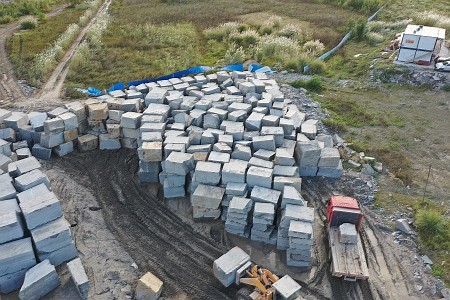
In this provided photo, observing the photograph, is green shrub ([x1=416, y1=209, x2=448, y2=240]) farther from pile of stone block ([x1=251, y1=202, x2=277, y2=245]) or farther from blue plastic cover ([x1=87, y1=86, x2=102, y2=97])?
blue plastic cover ([x1=87, y1=86, x2=102, y2=97])

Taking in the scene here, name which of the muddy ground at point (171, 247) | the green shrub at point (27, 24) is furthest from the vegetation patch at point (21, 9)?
the muddy ground at point (171, 247)

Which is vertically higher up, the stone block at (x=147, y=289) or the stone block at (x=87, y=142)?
the stone block at (x=87, y=142)

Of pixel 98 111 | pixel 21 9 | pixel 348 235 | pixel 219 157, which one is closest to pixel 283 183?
pixel 219 157

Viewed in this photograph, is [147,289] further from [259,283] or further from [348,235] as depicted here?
[348,235]

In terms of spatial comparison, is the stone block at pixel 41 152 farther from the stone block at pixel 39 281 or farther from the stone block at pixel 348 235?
the stone block at pixel 348 235

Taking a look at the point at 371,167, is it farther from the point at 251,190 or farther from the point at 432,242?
the point at 251,190
